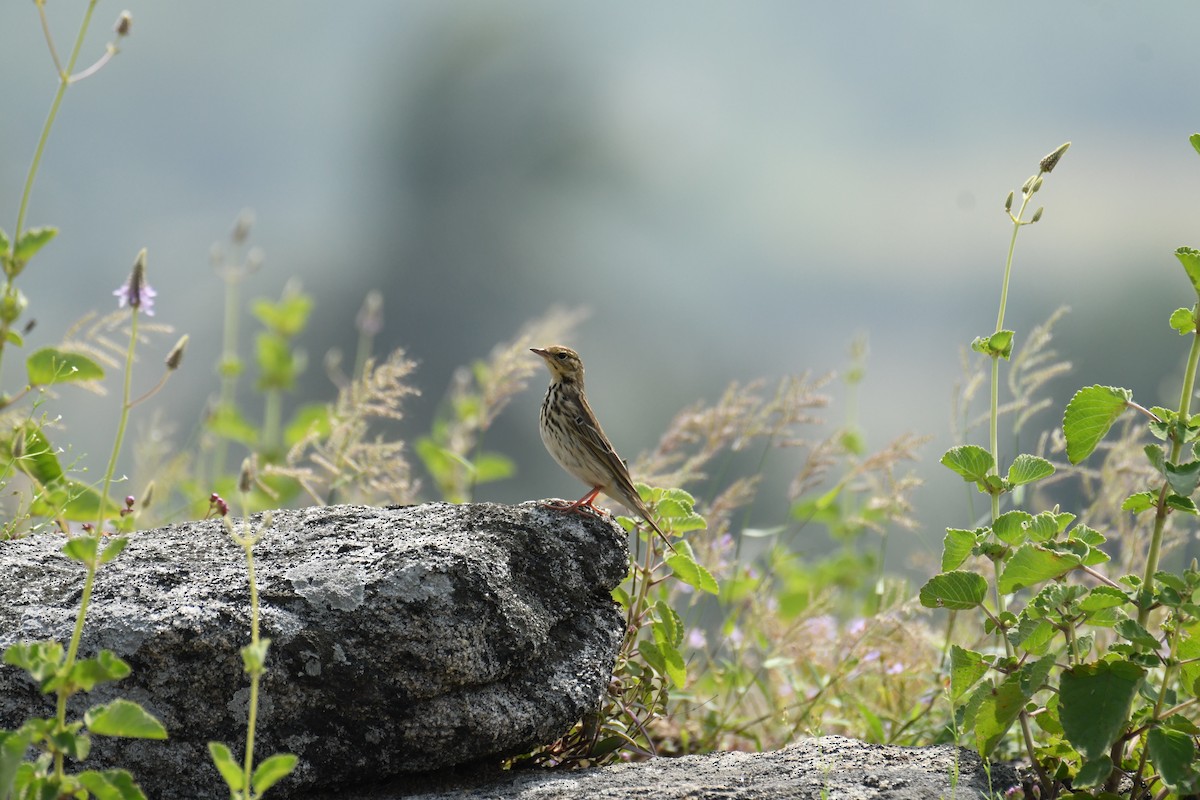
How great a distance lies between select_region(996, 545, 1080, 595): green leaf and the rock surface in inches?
19.4

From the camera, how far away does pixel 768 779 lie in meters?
2.99

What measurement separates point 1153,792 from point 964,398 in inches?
60.4

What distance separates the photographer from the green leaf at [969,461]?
2.98m

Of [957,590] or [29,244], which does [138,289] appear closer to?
[29,244]

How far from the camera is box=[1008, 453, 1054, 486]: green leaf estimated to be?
9.61 feet

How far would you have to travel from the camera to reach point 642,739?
3869 millimetres

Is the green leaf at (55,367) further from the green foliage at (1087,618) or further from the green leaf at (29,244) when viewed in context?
the green foliage at (1087,618)

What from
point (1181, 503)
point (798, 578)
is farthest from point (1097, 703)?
point (798, 578)

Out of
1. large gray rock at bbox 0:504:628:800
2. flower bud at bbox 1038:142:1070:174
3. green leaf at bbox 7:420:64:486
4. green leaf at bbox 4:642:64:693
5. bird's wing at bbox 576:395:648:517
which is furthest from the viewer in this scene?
bird's wing at bbox 576:395:648:517

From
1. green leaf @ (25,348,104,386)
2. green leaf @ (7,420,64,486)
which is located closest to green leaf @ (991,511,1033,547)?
green leaf @ (25,348,104,386)

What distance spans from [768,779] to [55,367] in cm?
207

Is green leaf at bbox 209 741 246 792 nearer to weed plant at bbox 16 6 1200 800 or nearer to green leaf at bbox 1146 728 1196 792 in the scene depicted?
weed plant at bbox 16 6 1200 800

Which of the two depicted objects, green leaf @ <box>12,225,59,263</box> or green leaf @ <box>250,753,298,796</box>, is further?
green leaf @ <box>12,225,59,263</box>

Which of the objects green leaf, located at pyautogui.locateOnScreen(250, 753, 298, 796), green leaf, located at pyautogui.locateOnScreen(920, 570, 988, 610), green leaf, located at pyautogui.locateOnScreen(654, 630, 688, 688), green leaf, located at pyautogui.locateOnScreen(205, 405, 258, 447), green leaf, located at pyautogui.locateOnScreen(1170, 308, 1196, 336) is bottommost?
green leaf, located at pyautogui.locateOnScreen(654, 630, 688, 688)
